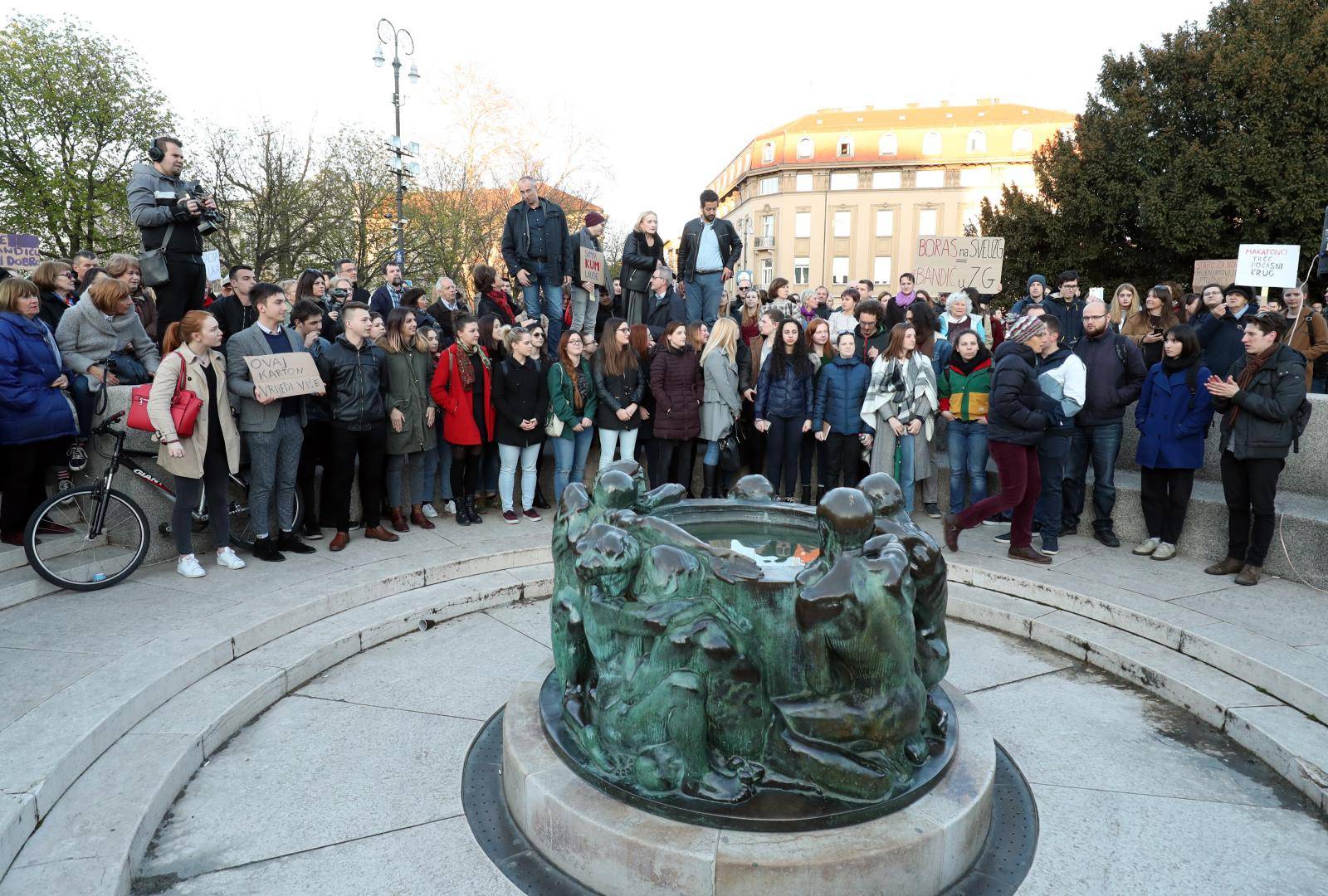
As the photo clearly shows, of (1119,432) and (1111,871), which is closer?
(1111,871)

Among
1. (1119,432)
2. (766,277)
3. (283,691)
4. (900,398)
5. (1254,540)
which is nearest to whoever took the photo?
(283,691)

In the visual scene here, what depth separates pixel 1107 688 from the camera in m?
4.93

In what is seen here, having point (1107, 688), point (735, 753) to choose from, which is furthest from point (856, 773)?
point (1107, 688)

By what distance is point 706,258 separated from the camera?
10406 mm

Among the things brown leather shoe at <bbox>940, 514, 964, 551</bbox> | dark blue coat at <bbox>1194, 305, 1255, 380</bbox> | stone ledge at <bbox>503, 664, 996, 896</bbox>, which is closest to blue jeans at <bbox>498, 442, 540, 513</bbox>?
brown leather shoe at <bbox>940, 514, 964, 551</bbox>

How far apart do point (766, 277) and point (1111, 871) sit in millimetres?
68696

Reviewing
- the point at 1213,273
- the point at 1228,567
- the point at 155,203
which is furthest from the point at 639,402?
the point at 1213,273

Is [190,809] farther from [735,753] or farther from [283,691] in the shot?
[735,753]

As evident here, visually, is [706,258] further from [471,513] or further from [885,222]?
[885,222]

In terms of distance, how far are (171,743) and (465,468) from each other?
14.6 ft

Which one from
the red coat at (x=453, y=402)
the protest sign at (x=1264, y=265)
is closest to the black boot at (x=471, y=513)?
the red coat at (x=453, y=402)

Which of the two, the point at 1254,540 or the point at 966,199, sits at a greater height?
the point at 966,199

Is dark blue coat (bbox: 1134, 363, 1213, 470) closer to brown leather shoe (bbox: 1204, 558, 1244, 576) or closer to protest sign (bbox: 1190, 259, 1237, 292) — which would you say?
brown leather shoe (bbox: 1204, 558, 1244, 576)

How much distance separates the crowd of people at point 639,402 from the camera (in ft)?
20.4
